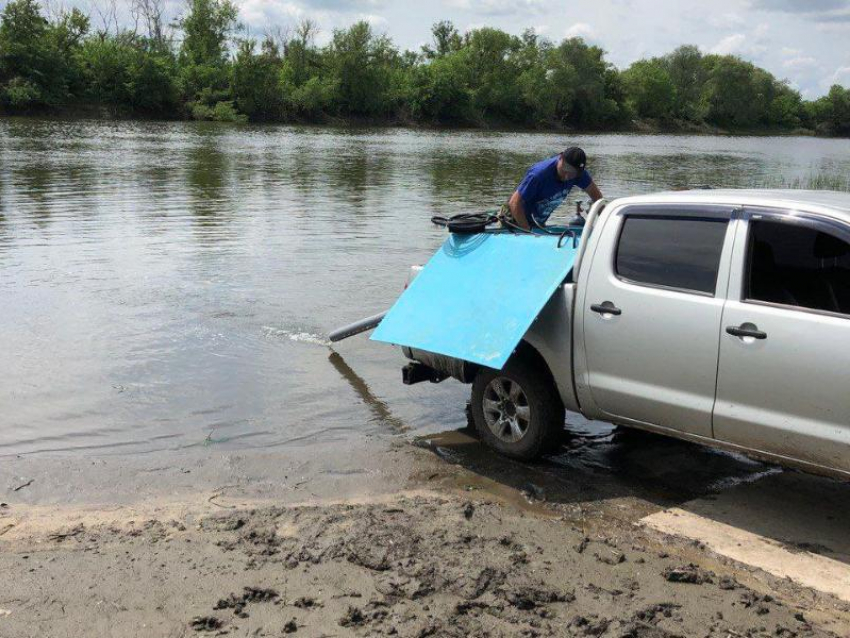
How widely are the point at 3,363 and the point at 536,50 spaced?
135m

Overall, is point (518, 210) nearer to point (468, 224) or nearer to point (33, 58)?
point (468, 224)

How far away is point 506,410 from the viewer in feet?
20.7

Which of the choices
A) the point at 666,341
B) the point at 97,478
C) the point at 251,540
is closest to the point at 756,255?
the point at 666,341

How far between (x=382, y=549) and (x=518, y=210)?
4.09 m

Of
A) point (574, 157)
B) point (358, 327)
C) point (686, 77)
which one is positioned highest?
point (686, 77)

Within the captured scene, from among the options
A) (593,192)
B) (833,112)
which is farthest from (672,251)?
(833,112)

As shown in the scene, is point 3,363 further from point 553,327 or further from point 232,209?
Result: point 232,209

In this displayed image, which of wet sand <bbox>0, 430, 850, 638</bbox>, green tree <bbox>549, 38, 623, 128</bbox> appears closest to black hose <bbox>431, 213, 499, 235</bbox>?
wet sand <bbox>0, 430, 850, 638</bbox>

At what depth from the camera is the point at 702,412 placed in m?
5.20

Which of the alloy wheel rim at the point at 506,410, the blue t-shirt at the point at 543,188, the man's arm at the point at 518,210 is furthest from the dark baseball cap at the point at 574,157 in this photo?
the alloy wheel rim at the point at 506,410

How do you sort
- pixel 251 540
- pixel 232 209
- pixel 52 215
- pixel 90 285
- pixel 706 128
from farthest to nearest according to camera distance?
pixel 706 128, pixel 232 209, pixel 52 215, pixel 90 285, pixel 251 540

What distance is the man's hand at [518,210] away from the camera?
7.99 m

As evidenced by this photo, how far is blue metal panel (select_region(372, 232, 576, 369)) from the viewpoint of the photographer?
583 centimetres

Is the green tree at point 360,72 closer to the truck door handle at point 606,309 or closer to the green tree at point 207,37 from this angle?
the green tree at point 207,37
